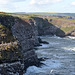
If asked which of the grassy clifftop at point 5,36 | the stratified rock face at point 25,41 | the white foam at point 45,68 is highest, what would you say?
the grassy clifftop at point 5,36

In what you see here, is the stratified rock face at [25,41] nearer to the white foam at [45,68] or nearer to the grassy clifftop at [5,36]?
the white foam at [45,68]

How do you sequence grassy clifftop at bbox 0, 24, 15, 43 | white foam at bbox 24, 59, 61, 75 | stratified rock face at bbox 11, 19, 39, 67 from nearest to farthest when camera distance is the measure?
grassy clifftop at bbox 0, 24, 15, 43 < white foam at bbox 24, 59, 61, 75 < stratified rock face at bbox 11, 19, 39, 67

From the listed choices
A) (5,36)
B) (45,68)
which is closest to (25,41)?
(45,68)

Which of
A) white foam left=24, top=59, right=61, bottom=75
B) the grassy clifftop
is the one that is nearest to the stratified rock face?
white foam left=24, top=59, right=61, bottom=75

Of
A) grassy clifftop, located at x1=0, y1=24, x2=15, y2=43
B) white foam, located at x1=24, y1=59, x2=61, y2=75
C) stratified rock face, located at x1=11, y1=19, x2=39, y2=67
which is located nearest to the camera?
grassy clifftop, located at x1=0, y1=24, x2=15, y2=43

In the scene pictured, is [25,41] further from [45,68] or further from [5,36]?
[5,36]

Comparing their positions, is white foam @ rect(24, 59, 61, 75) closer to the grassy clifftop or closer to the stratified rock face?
the stratified rock face

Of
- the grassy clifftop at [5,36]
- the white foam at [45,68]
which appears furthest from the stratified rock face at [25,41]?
the grassy clifftop at [5,36]

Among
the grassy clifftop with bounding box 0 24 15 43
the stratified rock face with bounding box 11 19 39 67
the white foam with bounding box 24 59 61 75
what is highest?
the grassy clifftop with bounding box 0 24 15 43

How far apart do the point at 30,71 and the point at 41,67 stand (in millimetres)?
7351

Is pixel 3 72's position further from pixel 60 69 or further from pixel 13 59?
pixel 60 69

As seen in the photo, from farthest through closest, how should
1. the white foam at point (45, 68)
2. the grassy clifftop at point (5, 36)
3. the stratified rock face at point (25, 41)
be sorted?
the stratified rock face at point (25, 41) < the white foam at point (45, 68) < the grassy clifftop at point (5, 36)

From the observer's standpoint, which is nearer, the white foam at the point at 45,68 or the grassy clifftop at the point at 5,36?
the grassy clifftop at the point at 5,36

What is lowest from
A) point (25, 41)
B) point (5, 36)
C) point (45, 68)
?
point (45, 68)
